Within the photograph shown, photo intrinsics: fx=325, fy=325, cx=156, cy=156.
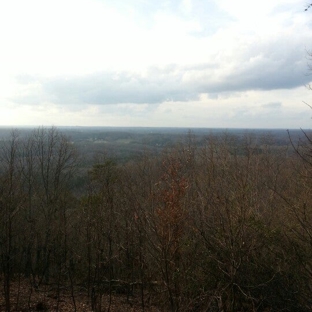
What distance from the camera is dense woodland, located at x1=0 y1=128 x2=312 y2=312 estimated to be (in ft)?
28.6

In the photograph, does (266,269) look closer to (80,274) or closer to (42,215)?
(80,274)

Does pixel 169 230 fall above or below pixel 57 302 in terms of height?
above

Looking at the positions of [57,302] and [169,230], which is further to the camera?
[57,302]

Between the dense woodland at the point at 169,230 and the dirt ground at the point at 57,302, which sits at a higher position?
the dense woodland at the point at 169,230

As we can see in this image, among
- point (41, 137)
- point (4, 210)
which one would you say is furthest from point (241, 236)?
point (41, 137)

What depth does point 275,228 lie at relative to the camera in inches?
422

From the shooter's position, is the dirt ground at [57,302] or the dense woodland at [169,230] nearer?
the dense woodland at [169,230]

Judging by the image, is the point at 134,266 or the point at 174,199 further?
the point at 134,266

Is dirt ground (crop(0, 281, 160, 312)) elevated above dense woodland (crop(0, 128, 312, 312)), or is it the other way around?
dense woodland (crop(0, 128, 312, 312))

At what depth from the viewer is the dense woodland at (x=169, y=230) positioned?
8703mm

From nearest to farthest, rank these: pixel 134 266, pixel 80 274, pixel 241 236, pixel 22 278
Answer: pixel 241 236 < pixel 134 266 < pixel 80 274 < pixel 22 278

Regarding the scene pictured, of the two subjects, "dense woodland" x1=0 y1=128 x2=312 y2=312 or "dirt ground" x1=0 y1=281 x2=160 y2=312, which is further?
"dirt ground" x1=0 y1=281 x2=160 y2=312

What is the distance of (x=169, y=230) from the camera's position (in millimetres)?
8172

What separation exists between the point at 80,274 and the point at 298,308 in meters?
12.8
